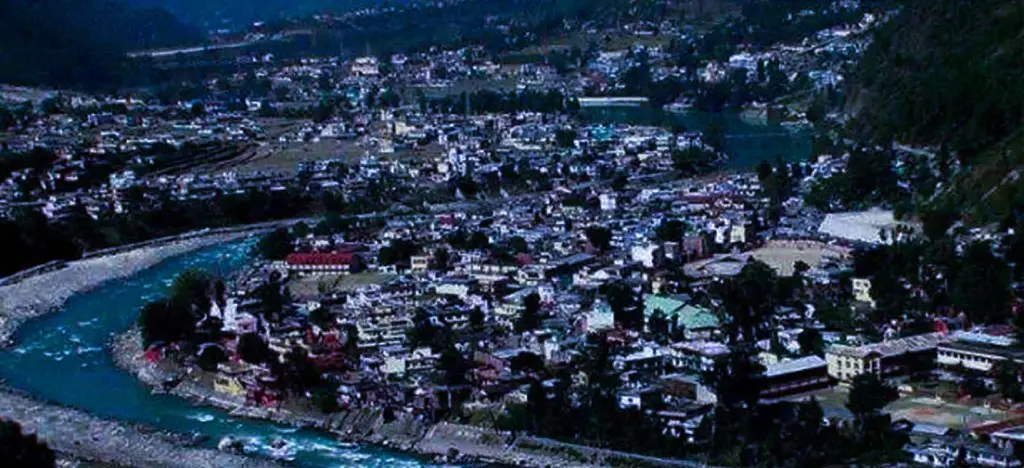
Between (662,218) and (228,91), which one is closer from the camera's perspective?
(662,218)

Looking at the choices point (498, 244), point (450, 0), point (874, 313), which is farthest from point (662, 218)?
point (450, 0)

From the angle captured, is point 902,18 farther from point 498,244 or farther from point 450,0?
point 450,0

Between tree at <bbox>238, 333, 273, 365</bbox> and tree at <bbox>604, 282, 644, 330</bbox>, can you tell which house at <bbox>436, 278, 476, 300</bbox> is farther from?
tree at <bbox>238, 333, 273, 365</bbox>

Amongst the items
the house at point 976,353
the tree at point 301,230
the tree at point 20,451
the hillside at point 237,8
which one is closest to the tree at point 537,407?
the house at point 976,353

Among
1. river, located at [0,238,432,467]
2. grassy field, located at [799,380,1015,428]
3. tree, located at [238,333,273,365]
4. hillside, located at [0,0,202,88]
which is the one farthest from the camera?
hillside, located at [0,0,202,88]

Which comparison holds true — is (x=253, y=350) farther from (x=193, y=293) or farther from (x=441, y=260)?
(x=441, y=260)

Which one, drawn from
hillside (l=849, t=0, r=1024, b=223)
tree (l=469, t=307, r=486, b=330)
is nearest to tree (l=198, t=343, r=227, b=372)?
tree (l=469, t=307, r=486, b=330)
